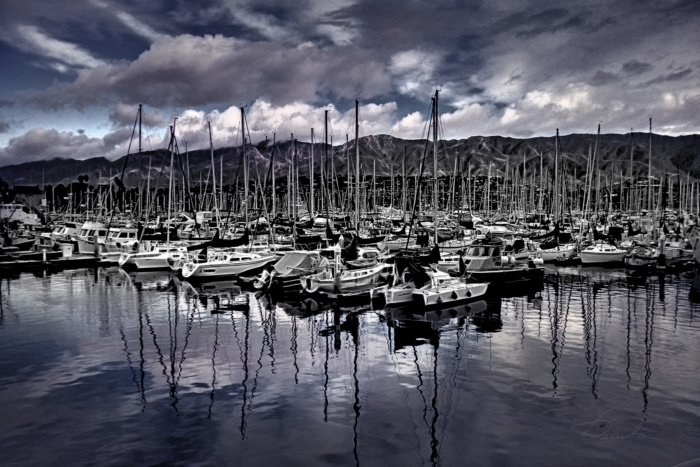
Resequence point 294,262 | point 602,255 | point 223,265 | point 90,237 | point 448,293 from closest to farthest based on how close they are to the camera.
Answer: point 448,293 → point 294,262 → point 223,265 → point 602,255 → point 90,237

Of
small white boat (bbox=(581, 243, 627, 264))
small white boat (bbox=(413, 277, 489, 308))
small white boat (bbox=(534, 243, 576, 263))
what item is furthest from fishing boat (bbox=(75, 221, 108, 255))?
small white boat (bbox=(581, 243, 627, 264))

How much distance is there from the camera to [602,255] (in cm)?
5428

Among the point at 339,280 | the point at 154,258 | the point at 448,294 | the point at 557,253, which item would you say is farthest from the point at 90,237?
the point at 557,253

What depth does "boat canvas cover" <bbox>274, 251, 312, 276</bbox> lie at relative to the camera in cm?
4034

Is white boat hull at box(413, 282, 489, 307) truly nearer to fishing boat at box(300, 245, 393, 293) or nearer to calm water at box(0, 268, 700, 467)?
calm water at box(0, 268, 700, 467)

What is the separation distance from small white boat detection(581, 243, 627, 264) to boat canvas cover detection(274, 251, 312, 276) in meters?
33.8

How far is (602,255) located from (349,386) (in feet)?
155

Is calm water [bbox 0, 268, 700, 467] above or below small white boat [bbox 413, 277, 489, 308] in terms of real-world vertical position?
below

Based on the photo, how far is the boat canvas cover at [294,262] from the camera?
40.3m

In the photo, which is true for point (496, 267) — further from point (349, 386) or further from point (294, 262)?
point (349, 386)

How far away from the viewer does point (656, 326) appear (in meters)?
26.7

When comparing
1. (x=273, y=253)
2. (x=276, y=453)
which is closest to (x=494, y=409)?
(x=276, y=453)

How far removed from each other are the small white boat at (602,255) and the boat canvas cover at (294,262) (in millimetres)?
33848

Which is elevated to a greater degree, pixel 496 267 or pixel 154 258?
pixel 154 258
